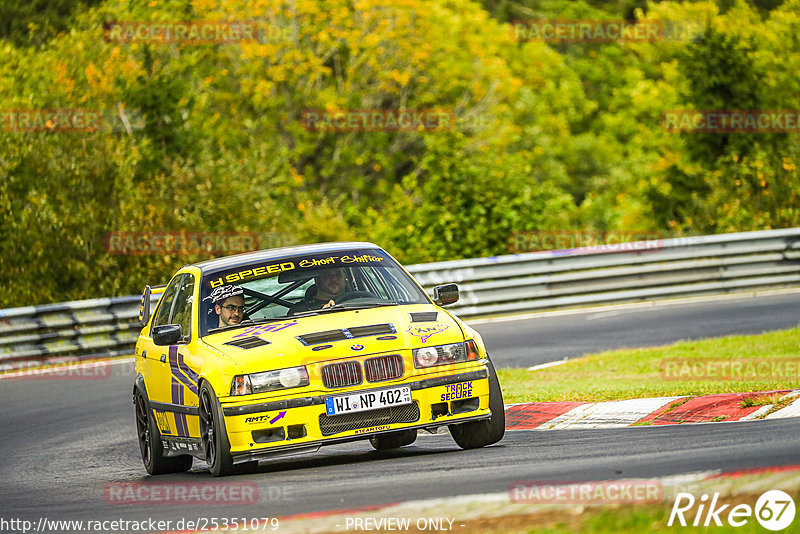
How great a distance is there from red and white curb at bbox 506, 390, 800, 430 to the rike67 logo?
153 inches

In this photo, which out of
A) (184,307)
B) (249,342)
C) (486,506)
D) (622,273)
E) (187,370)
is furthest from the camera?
(622,273)

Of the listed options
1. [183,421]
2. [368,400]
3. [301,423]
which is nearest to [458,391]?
[368,400]

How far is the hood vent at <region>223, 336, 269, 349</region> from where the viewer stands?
8.77 m

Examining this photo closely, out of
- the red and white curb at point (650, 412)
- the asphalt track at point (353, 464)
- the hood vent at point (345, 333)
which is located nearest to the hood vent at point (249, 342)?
the hood vent at point (345, 333)

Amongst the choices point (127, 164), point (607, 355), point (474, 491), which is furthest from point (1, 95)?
point (474, 491)

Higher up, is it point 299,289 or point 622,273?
point 299,289

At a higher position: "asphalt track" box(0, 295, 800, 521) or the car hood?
the car hood

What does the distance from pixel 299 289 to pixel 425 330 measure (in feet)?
4.26

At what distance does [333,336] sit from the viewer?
8.70 m

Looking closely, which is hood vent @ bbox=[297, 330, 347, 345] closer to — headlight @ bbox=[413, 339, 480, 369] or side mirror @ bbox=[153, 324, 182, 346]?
headlight @ bbox=[413, 339, 480, 369]

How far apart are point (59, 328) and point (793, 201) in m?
14.8

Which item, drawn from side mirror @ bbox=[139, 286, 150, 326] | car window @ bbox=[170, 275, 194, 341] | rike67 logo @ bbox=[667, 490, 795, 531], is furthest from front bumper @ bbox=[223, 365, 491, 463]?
rike67 logo @ bbox=[667, 490, 795, 531]

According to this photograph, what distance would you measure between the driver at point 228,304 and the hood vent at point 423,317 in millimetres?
1337

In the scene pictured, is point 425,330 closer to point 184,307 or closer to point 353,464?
point 353,464
